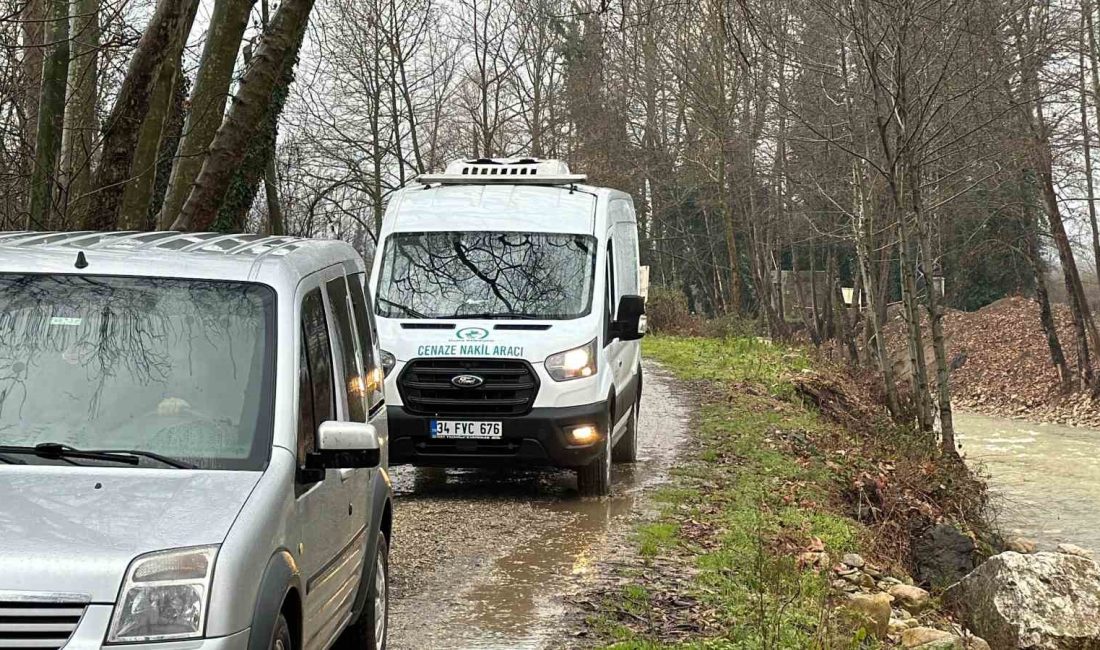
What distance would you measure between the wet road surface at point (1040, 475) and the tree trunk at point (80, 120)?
1040 centimetres

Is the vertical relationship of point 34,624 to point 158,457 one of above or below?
below

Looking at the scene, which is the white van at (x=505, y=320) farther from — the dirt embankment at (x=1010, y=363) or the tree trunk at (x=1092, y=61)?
the dirt embankment at (x=1010, y=363)

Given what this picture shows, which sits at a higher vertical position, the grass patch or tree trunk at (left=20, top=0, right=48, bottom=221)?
tree trunk at (left=20, top=0, right=48, bottom=221)

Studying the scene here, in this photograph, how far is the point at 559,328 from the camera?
11453mm

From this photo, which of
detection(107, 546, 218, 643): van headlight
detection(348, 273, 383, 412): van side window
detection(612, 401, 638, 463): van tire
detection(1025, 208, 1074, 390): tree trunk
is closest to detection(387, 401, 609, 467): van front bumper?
detection(612, 401, 638, 463): van tire

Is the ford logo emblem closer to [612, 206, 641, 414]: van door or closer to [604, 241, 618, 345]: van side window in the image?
[604, 241, 618, 345]: van side window

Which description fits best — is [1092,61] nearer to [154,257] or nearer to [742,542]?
[742,542]

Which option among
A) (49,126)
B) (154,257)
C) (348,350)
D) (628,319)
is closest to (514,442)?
(628,319)

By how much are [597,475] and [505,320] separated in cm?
151

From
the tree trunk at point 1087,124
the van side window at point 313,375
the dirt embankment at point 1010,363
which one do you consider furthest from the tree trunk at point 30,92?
the dirt embankment at point 1010,363

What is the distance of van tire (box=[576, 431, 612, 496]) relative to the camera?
11656mm

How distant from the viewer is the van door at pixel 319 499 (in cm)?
493

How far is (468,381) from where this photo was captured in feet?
36.9

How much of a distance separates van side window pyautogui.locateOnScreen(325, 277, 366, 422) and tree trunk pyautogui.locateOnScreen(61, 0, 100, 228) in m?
5.05
